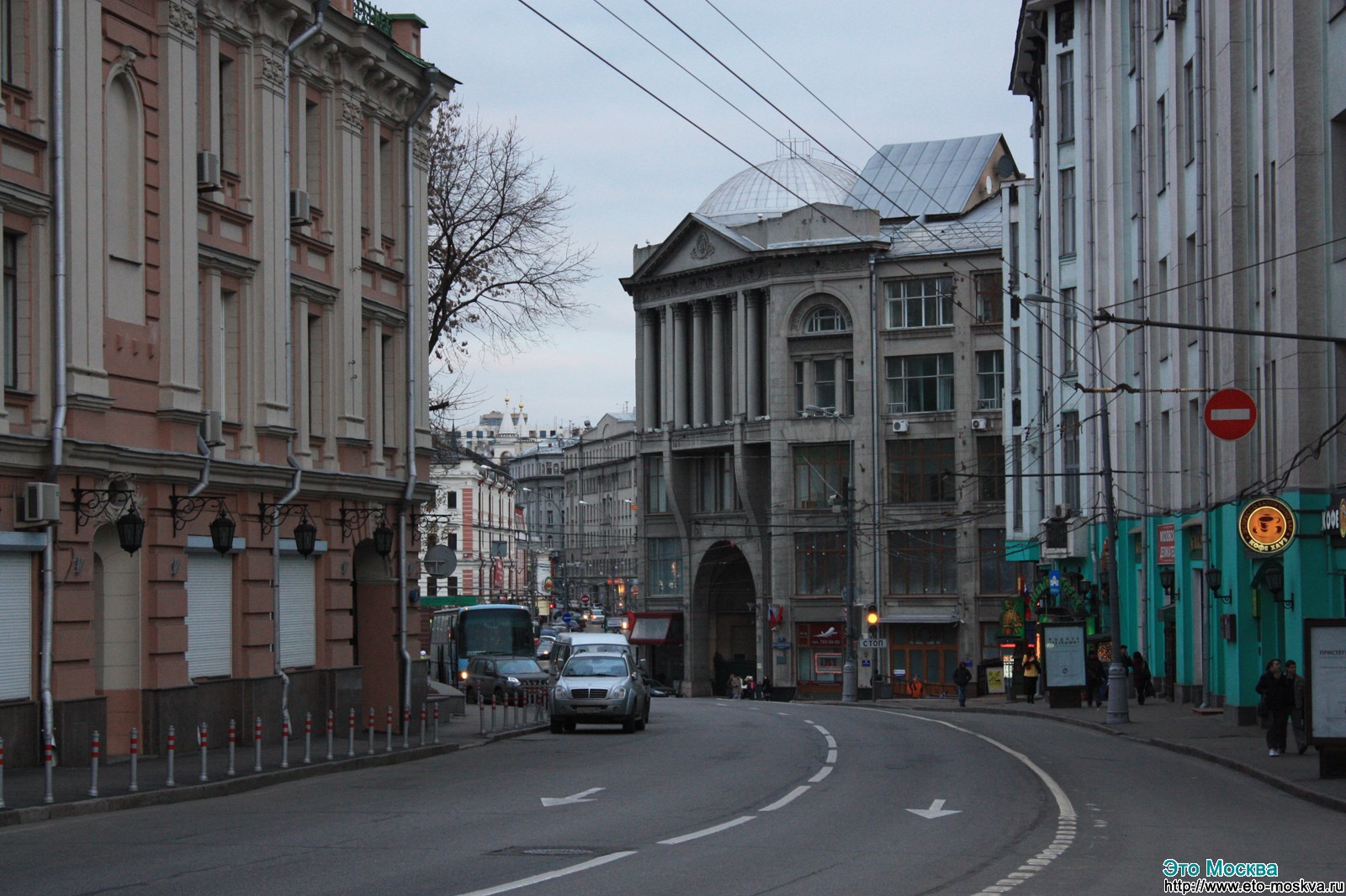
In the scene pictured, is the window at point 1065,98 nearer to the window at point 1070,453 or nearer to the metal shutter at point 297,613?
the window at point 1070,453

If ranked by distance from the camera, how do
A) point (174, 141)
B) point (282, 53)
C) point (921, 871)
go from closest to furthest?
point (921, 871) < point (174, 141) < point (282, 53)

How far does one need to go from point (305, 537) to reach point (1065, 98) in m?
36.2

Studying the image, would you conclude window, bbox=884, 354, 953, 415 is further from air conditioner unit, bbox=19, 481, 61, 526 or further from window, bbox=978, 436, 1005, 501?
air conditioner unit, bbox=19, 481, 61, 526

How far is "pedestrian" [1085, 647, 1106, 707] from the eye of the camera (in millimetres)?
45250

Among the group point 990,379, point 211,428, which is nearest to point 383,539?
point 211,428

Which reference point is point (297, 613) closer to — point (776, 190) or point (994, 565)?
point (994, 565)

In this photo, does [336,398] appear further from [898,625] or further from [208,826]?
[898,625]

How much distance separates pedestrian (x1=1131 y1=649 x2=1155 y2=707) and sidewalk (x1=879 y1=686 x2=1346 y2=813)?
0.87 feet

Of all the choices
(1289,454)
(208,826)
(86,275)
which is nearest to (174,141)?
(86,275)

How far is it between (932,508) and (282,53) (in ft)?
169

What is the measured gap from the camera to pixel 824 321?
78.2 m

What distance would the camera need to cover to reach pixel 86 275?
74.5ft

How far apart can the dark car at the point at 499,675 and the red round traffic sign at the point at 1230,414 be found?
26.6 m

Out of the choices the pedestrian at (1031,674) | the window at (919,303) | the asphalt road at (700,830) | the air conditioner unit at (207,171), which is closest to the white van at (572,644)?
the pedestrian at (1031,674)
